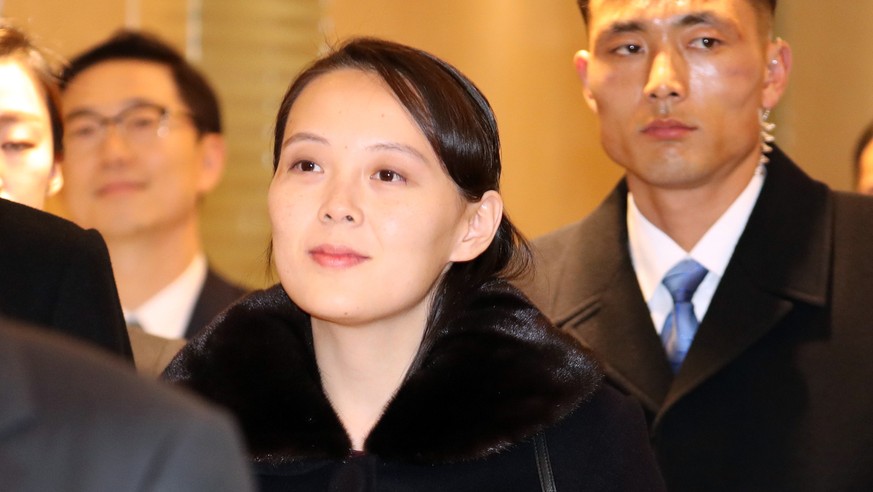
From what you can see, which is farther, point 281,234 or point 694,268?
point 694,268

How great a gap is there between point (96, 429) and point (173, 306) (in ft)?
9.28

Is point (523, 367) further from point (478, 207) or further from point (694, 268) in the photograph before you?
point (694, 268)

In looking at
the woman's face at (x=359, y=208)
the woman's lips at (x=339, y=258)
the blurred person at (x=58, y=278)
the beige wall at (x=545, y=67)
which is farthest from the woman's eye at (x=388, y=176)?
the beige wall at (x=545, y=67)

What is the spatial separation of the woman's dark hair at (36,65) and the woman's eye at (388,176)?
2.99 ft

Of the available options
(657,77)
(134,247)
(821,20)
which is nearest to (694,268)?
(657,77)

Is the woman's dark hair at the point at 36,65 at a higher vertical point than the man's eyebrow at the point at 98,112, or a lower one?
higher

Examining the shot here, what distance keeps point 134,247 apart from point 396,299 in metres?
1.98

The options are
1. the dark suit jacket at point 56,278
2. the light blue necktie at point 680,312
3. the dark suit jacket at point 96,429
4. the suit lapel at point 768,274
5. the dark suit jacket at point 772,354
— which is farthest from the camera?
the light blue necktie at point 680,312

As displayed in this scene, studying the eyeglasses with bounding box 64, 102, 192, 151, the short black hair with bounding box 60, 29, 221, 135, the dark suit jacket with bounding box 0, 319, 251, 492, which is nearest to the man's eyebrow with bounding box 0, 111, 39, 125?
the eyeglasses with bounding box 64, 102, 192, 151

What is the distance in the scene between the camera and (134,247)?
395 centimetres

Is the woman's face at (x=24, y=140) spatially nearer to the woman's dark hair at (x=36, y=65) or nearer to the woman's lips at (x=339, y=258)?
the woman's dark hair at (x=36, y=65)

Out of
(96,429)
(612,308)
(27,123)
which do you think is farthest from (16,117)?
(96,429)

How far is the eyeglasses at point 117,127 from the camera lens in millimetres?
3977

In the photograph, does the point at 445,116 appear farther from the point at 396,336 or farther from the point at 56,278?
the point at 56,278
